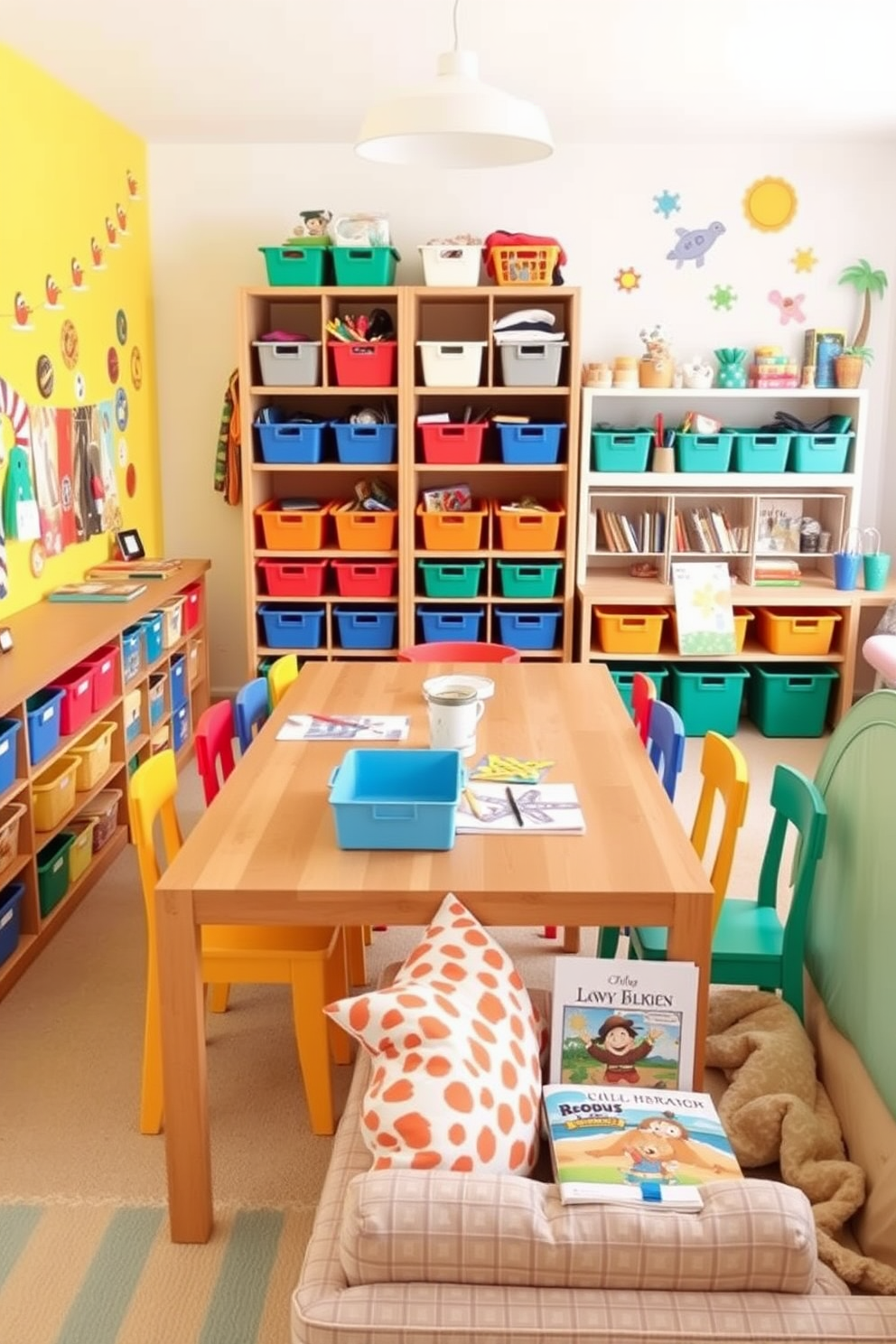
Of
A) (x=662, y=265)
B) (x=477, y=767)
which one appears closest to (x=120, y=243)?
(x=662, y=265)

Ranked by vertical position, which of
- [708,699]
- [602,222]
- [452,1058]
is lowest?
[708,699]

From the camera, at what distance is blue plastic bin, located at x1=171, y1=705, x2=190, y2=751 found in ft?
15.1

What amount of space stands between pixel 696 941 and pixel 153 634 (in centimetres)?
279

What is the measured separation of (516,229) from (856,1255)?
4.33m

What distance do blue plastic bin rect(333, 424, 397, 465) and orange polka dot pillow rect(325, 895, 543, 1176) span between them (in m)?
3.30

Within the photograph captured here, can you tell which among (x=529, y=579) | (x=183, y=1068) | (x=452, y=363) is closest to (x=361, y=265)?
(x=452, y=363)

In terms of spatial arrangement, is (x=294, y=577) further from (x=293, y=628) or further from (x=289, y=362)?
(x=289, y=362)

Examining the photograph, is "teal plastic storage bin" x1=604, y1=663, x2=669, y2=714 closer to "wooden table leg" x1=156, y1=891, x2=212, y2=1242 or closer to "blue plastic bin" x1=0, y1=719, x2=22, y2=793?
"blue plastic bin" x1=0, y1=719, x2=22, y2=793

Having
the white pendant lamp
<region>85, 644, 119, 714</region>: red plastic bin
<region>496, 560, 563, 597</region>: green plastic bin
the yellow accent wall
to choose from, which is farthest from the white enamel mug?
<region>496, 560, 563, 597</region>: green plastic bin

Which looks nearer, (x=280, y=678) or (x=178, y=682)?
(x=280, y=678)

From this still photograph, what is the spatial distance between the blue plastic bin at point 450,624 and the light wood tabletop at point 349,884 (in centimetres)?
267

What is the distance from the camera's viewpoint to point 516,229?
5.11m

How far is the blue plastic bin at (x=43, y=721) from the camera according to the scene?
3197 millimetres

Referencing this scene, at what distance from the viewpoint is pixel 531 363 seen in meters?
4.81
